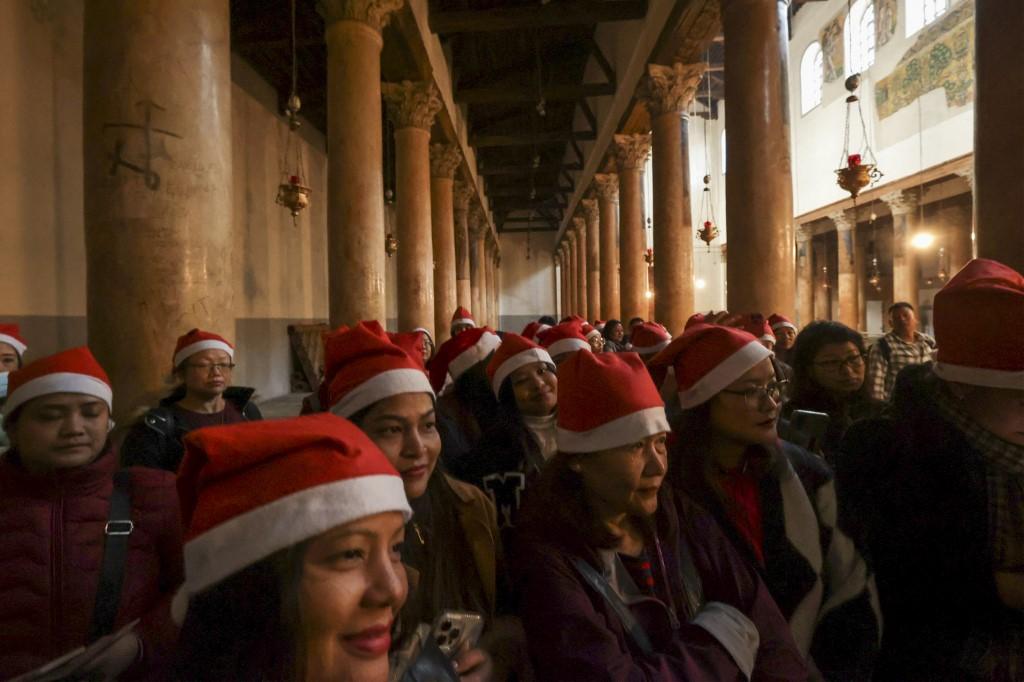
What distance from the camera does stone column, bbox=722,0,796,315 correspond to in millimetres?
6215

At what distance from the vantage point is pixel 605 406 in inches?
72.2

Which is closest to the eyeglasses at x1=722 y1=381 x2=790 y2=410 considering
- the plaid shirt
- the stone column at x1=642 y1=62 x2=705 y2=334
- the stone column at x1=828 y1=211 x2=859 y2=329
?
the plaid shirt

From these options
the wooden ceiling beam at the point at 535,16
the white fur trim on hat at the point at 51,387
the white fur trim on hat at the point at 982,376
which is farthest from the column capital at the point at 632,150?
the white fur trim on hat at the point at 51,387

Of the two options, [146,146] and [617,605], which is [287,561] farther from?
[146,146]

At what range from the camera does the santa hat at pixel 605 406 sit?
A: 1.80 meters

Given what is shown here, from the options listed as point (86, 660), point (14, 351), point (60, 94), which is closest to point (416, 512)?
point (86, 660)

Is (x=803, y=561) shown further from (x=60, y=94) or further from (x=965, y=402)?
(x=60, y=94)

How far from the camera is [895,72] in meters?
16.8

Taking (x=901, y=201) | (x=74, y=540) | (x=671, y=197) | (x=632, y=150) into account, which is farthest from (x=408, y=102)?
(x=901, y=201)

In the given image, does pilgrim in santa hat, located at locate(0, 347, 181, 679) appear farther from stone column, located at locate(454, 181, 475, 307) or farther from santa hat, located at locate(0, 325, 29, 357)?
stone column, located at locate(454, 181, 475, 307)

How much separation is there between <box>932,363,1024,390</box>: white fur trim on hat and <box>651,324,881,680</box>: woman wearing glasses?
0.54 m

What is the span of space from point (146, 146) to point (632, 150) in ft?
42.3

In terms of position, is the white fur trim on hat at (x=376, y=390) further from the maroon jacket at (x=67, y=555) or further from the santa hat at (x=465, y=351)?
the santa hat at (x=465, y=351)

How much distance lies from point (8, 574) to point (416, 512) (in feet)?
4.04
